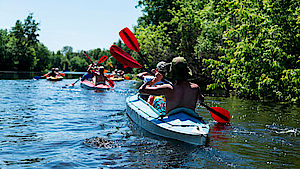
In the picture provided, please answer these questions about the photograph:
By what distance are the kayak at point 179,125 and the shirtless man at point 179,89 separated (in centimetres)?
14

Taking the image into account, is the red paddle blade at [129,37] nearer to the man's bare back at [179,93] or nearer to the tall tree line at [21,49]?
the man's bare back at [179,93]

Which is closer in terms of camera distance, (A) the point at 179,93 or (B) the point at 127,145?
(B) the point at 127,145

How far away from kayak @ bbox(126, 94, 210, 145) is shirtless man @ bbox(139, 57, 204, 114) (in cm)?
14

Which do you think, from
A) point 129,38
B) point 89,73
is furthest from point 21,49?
point 129,38

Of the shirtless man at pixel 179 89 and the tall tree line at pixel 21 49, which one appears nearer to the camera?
the shirtless man at pixel 179 89

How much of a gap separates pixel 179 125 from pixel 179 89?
674 millimetres

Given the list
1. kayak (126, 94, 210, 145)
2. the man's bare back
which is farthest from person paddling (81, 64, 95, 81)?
the man's bare back

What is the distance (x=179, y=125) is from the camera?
5.24 m

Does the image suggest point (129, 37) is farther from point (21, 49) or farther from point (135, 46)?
point (21, 49)

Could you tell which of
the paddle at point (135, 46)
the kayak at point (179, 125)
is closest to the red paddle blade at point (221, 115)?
the paddle at point (135, 46)

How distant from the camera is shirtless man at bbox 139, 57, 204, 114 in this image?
534cm

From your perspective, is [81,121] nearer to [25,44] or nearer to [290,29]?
[290,29]

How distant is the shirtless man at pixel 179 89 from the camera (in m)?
5.34

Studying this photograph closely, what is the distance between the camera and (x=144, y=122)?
6.38m
